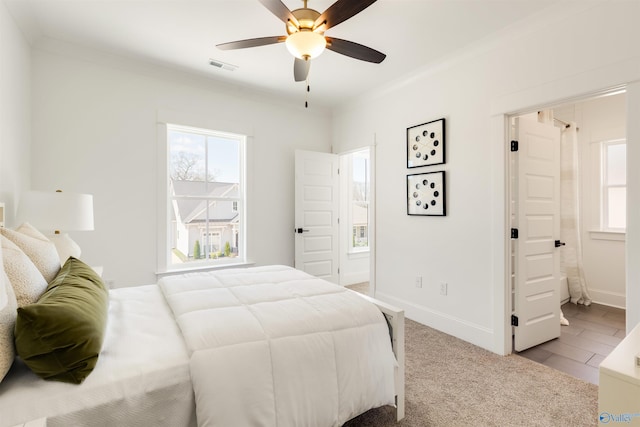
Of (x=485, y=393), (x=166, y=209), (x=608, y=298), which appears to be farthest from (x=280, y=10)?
(x=608, y=298)

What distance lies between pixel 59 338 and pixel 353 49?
2230 millimetres

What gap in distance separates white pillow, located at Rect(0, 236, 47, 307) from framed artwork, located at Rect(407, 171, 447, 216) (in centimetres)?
306

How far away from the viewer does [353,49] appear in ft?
7.07

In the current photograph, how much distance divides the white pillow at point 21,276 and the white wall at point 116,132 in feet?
6.60

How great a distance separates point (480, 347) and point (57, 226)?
3.57m

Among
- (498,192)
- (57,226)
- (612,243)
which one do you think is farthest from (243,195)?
(612,243)

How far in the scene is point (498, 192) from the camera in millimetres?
2656

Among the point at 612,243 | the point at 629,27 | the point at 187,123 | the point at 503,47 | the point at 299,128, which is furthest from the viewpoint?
the point at 299,128

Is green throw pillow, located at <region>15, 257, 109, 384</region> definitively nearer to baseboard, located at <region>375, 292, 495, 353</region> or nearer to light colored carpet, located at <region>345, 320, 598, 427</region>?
light colored carpet, located at <region>345, 320, 598, 427</region>

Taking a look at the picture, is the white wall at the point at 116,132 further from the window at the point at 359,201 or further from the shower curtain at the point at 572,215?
the shower curtain at the point at 572,215

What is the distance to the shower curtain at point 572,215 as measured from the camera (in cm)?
393

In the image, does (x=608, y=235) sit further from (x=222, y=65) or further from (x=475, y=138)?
(x=222, y=65)

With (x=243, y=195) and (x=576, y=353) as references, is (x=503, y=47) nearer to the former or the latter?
(x=576, y=353)

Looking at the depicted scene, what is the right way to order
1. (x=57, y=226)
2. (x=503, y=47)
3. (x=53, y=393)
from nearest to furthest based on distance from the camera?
(x=53, y=393) → (x=57, y=226) → (x=503, y=47)
